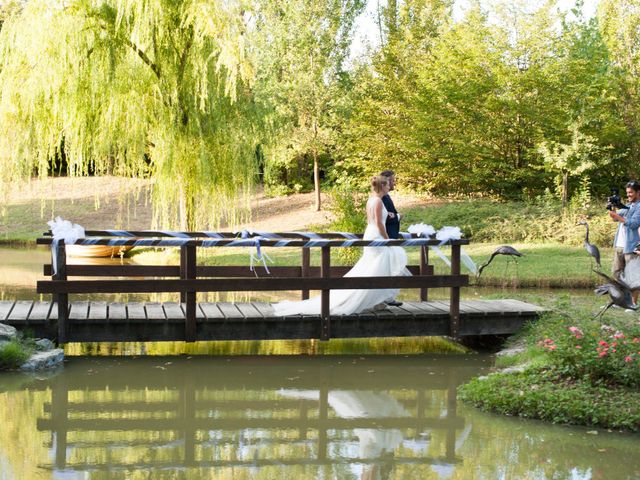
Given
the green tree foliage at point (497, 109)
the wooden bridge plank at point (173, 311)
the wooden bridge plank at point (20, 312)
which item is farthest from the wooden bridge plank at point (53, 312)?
the green tree foliage at point (497, 109)

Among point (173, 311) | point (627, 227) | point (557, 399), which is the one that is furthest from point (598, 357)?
point (173, 311)

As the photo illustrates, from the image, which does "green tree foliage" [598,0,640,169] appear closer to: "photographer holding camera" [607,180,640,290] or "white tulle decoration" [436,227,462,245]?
"photographer holding camera" [607,180,640,290]

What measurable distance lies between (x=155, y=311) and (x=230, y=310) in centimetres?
90

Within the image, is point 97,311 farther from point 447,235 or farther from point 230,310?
point 447,235

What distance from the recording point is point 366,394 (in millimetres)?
8648

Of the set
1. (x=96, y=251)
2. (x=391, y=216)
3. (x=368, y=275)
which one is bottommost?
(x=96, y=251)

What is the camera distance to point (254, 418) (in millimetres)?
7648

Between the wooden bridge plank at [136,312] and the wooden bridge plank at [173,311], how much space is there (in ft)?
0.90

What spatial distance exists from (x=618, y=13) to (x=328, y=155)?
39.6 feet

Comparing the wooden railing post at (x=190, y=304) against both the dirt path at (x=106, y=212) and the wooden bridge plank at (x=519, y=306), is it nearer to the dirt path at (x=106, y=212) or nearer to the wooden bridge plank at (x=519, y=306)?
the wooden bridge plank at (x=519, y=306)

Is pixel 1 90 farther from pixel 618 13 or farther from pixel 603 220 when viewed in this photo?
pixel 618 13

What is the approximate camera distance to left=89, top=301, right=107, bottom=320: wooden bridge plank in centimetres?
991

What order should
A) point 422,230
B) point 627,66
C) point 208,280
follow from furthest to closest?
point 627,66 → point 422,230 → point 208,280

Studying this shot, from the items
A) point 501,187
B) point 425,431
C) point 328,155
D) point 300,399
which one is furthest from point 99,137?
point 328,155
